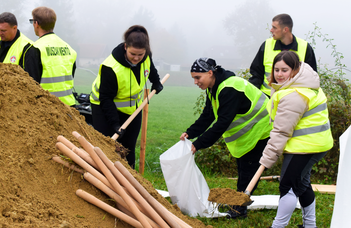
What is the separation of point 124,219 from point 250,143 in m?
1.70

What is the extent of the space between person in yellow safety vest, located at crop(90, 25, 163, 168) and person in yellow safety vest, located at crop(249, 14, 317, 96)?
4.89ft

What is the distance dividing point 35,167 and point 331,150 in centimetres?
461

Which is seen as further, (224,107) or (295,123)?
(224,107)

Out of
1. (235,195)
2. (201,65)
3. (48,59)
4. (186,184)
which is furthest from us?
(48,59)

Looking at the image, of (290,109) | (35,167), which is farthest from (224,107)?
(35,167)

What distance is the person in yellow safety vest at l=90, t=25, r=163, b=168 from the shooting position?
3.18 meters

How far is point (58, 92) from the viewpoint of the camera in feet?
12.0

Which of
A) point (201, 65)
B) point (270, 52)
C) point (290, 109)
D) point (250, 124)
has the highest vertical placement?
point (270, 52)

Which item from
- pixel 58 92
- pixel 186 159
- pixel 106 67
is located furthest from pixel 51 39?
pixel 186 159

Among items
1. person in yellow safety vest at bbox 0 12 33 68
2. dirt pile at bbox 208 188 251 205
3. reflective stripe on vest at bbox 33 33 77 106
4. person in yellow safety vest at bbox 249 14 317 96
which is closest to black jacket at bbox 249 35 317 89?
person in yellow safety vest at bbox 249 14 317 96

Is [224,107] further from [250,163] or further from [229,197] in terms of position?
[229,197]

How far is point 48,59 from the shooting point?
3.50 meters

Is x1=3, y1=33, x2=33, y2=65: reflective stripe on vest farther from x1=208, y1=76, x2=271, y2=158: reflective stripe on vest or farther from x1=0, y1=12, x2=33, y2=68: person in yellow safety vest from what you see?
x1=208, y1=76, x2=271, y2=158: reflective stripe on vest

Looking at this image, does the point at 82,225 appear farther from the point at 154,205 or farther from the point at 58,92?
the point at 58,92
